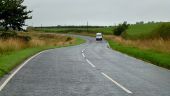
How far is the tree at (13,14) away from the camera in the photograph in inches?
1964

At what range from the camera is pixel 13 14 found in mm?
51781

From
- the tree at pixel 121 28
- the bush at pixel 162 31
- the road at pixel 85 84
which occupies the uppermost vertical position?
the road at pixel 85 84

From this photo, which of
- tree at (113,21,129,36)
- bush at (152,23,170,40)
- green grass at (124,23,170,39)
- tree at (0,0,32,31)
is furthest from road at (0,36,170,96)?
tree at (113,21,129,36)

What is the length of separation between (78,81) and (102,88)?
1794mm

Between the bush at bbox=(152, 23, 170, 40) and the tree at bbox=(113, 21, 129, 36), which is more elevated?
the bush at bbox=(152, 23, 170, 40)

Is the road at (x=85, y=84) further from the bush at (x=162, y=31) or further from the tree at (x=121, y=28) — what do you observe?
the tree at (x=121, y=28)

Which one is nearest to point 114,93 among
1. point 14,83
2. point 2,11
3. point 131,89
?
point 131,89

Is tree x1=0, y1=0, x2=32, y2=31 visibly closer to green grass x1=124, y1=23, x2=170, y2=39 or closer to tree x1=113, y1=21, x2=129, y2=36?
green grass x1=124, y1=23, x2=170, y2=39

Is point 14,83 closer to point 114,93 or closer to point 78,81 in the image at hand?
point 78,81

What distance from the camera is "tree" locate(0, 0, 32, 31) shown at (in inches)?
1964

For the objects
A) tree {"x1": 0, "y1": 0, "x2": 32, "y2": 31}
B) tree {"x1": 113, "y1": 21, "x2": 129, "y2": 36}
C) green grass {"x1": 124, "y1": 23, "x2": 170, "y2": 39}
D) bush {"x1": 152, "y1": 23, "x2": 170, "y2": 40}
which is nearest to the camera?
tree {"x1": 0, "y1": 0, "x2": 32, "y2": 31}

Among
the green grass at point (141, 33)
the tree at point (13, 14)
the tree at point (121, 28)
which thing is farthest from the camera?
the tree at point (121, 28)

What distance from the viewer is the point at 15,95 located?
10.9 meters

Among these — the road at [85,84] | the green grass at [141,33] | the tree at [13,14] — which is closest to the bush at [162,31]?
the green grass at [141,33]
